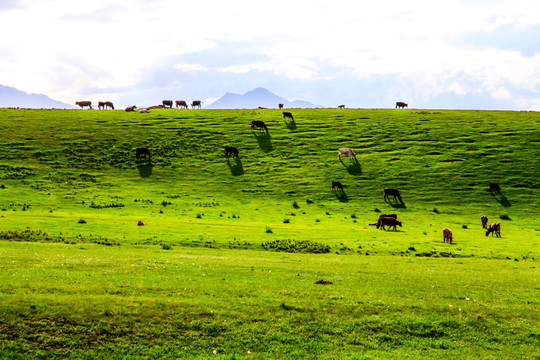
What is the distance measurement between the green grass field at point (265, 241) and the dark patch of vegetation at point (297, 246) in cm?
23

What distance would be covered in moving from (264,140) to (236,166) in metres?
13.3

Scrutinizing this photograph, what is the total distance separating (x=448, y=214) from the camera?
53.2m

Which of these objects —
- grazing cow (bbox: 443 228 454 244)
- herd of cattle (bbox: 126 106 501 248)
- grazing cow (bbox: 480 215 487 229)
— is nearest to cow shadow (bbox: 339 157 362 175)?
herd of cattle (bbox: 126 106 501 248)

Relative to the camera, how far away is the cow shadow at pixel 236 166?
6962 cm

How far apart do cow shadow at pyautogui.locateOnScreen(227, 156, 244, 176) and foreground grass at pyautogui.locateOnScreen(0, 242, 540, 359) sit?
48341mm

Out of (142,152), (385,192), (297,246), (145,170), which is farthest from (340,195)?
(142,152)

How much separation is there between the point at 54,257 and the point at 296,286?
12544 mm

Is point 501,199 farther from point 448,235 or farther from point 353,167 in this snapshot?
point 448,235

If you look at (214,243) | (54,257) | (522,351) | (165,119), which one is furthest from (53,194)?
(522,351)

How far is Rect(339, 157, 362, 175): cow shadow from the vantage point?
227 feet

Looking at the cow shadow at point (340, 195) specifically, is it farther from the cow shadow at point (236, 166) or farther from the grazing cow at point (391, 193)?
the cow shadow at point (236, 166)

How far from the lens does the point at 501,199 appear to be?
58469mm

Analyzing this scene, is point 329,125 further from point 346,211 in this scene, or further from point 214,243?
point 214,243

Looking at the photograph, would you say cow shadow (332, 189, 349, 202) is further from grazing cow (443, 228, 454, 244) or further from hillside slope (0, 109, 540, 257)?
grazing cow (443, 228, 454, 244)
